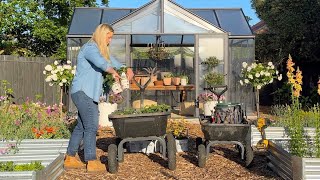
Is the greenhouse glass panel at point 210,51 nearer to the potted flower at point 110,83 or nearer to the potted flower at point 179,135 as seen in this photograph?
the potted flower at point 179,135

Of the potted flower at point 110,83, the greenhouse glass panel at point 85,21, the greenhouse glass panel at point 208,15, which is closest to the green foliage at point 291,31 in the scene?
the greenhouse glass panel at point 208,15

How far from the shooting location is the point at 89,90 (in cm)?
579

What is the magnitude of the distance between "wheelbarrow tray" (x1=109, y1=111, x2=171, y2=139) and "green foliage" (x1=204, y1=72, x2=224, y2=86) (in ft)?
22.0

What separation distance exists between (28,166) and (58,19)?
16.0 meters

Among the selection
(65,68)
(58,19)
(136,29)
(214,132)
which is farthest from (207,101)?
(58,19)

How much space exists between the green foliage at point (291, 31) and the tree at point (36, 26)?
754 centimetres

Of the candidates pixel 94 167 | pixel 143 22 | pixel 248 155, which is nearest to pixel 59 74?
pixel 143 22

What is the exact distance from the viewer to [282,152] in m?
5.48

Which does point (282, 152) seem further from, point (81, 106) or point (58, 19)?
point (58, 19)

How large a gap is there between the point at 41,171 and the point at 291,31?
1387 centimetres

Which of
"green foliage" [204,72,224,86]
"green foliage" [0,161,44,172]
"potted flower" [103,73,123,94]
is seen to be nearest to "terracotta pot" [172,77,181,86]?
"green foliage" [204,72,224,86]

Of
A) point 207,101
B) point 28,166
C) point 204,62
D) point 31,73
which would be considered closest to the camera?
point 28,166

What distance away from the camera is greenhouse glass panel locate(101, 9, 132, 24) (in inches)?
548

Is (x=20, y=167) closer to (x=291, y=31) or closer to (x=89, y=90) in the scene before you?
(x=89, y=90)
